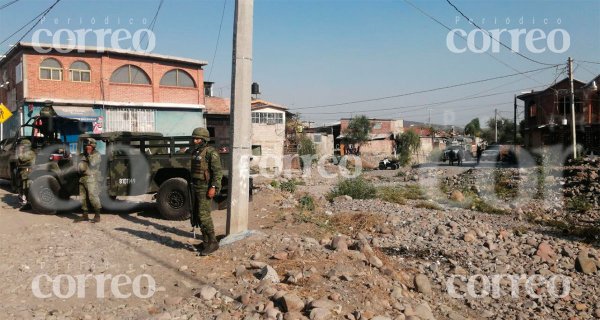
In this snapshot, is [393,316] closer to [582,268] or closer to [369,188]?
[582,268]

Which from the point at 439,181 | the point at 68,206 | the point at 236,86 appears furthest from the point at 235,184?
the point at 439,181

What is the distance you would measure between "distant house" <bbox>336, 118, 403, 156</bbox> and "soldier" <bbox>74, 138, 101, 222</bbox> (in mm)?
39452

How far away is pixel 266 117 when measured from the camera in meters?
33.6

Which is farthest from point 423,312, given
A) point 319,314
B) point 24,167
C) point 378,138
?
point 378,138

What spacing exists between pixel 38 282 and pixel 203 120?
838 inches

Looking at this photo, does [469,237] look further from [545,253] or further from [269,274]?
[269,274]

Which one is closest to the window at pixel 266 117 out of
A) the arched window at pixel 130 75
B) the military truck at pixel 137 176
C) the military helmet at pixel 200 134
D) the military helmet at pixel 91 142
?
the arched window at pixel 130 75

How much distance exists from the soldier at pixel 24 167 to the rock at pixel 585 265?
10.6m

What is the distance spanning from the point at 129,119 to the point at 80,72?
3065mm

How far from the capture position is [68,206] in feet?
30.9

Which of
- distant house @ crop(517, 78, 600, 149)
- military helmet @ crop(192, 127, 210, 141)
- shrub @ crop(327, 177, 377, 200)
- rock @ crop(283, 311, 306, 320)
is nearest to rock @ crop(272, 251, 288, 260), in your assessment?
rock @ crop(283, 311, 306, 320)

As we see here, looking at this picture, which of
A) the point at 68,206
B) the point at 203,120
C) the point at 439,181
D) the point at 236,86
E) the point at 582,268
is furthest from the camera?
the point at 203,120

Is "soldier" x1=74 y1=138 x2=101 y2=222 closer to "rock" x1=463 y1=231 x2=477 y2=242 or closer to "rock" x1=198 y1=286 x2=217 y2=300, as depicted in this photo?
"rock" x1=198 y1=286 x2=217 y2=300

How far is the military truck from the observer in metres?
8.62
